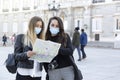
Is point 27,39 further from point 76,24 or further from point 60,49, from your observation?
point 76,24

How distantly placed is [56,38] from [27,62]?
19.8 inches

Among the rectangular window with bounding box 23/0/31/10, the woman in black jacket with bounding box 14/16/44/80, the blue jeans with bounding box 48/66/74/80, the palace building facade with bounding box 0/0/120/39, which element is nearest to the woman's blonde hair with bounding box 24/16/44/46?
the woman in black jacket with bounding box 14/16/44/80

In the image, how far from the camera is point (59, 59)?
4625 mm

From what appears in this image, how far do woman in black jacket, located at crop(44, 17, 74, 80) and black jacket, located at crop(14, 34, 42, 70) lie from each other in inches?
9.6

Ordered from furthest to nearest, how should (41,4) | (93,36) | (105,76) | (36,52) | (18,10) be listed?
(18,10) < (41,4) < (93,36) < (105,76) < (36,52)

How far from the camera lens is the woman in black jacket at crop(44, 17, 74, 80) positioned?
456 centimetres

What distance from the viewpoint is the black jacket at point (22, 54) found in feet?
14.8

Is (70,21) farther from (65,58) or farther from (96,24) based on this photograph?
(65,58)

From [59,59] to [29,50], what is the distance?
16.5 inches

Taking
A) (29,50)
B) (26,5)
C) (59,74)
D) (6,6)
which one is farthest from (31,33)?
(6,6)

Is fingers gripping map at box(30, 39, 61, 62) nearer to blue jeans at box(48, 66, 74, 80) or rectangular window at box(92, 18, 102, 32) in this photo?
blue jeans at box(48, 66, 74, 80)

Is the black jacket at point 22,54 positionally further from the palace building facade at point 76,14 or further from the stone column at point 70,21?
the stone column at point 70,21

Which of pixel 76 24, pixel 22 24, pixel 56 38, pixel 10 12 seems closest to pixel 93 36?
pixel 76 24

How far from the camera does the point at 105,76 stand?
10.8 m
